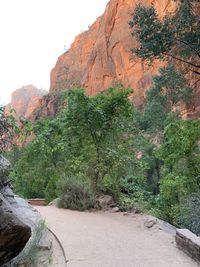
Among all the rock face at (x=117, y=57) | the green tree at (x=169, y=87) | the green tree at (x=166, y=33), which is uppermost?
the rock face at (x=117, y=57)

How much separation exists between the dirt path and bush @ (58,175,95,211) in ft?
2.74

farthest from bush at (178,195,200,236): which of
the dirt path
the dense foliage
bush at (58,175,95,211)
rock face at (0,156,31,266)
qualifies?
rock face at (0,156,31,266)

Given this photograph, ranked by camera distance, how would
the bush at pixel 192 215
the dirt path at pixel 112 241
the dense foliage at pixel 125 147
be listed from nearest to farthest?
1. the dirt path at pixel 112 241
2. the bush at pixel 192 215
3. the dense foliage at pixel 125 147

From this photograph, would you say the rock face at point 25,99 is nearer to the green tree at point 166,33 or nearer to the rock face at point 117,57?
the rock face at point 117,57

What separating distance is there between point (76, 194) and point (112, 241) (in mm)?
4430

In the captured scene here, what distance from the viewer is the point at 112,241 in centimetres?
889

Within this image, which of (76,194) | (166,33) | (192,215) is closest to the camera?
(192,215)

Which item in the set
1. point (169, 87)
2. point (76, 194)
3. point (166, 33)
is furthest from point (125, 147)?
point (169, 87)

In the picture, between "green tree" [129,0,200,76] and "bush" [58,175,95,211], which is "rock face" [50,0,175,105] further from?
"bush" [58,175,95,211]

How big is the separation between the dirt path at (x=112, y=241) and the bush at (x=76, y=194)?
2.74 feet

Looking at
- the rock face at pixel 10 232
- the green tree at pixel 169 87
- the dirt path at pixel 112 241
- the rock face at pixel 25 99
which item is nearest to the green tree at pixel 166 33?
the green tree at pixel 169 87

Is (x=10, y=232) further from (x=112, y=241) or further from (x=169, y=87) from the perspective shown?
(x=169, y=87)

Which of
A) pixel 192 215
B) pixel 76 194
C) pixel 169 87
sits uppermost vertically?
pixel 169 87

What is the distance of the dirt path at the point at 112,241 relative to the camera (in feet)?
24.4
